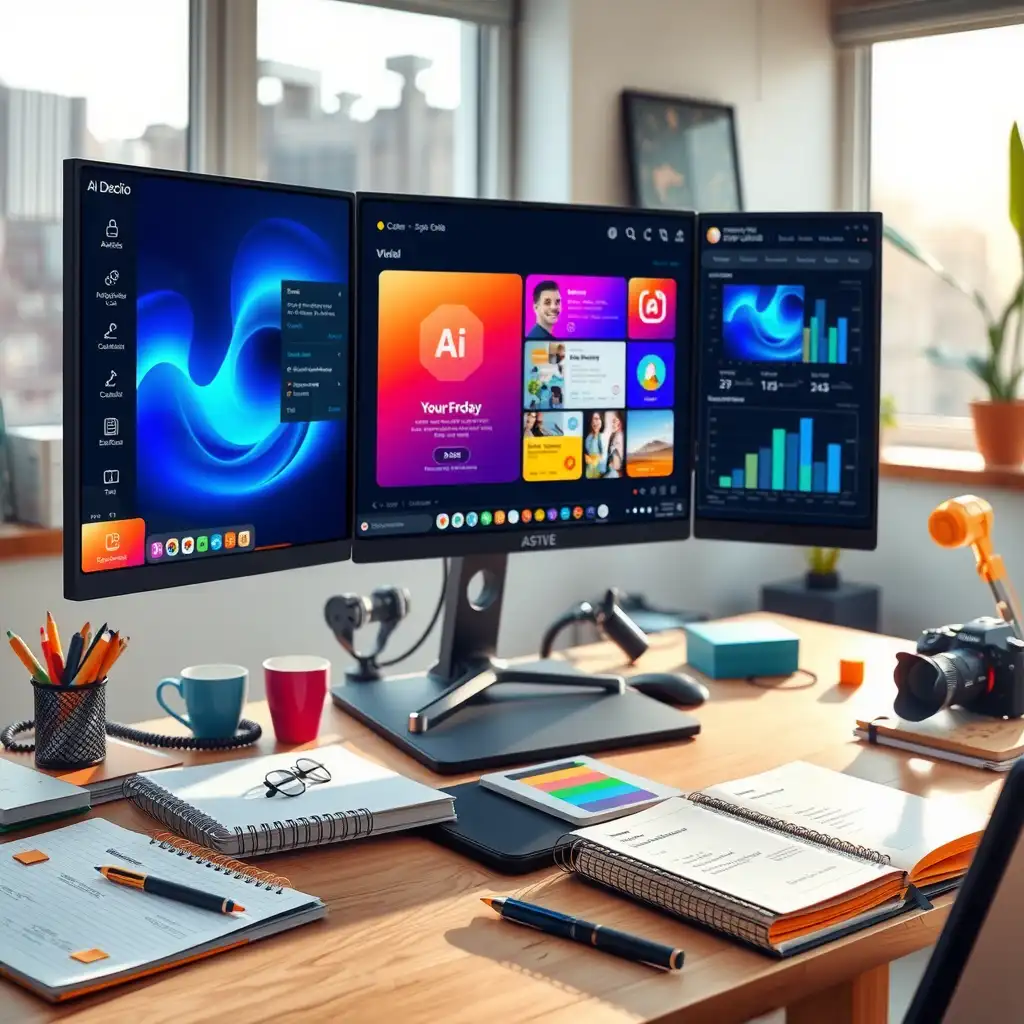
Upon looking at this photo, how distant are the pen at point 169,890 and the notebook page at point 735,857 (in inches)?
11.5

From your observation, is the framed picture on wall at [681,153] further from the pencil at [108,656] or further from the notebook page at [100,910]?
the notebook page at [100,910]

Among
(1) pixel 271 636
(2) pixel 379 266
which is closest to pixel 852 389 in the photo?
(2) pixel 379 266

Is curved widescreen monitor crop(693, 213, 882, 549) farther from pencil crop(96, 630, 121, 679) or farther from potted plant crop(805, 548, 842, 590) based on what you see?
potted plant crop(805, 548, 842, 590)

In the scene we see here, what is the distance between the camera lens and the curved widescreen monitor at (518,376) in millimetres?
1464

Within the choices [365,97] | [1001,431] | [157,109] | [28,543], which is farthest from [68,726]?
[1001,431]

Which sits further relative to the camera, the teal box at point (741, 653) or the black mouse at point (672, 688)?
the teal box at point (741, 653)

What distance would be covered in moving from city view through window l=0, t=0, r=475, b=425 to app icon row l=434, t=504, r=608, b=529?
1.42 m

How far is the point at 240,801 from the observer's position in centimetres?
120

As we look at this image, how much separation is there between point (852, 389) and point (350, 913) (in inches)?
35.1

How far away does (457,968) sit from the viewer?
95 centimetres

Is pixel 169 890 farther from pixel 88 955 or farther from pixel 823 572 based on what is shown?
pixel 823 572

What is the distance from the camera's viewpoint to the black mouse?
160 cm

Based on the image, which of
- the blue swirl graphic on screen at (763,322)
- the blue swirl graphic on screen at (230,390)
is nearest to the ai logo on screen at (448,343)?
the blue swirl graphic on screen at (230,390)

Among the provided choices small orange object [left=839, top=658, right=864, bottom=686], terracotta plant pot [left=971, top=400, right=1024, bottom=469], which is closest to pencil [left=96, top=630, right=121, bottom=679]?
small orange object [left=839, top=658, right=864, bottom=686]
